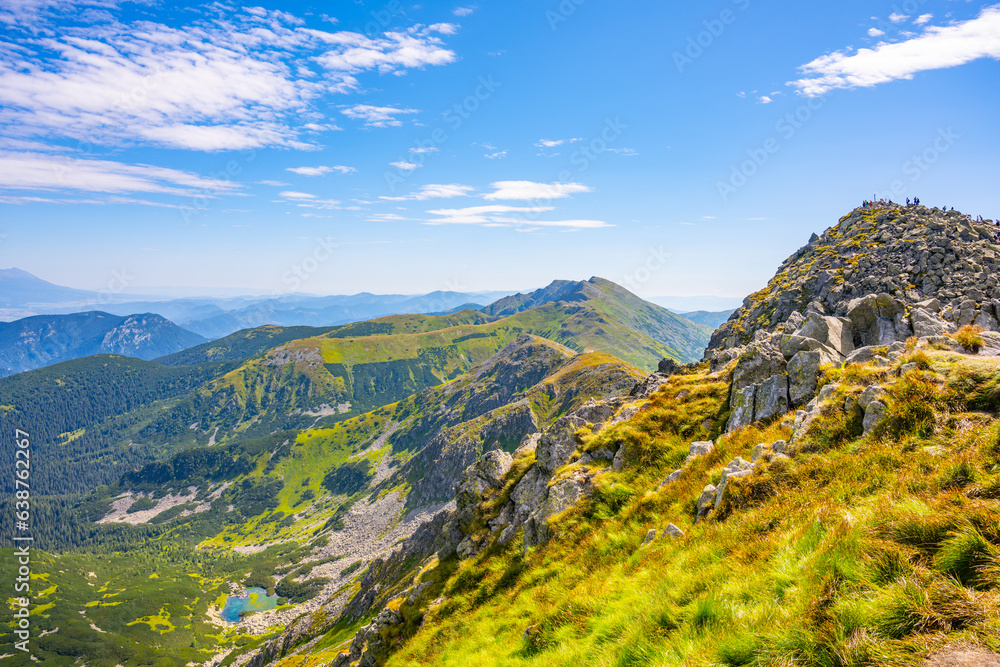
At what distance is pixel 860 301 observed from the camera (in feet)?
96.9

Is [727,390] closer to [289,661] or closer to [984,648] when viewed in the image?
[984,648]

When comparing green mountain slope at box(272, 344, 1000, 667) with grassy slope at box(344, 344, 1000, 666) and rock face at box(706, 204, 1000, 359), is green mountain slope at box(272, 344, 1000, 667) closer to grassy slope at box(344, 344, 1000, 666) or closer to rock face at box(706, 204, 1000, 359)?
grassy slope at box(344, 344, 1000, 666)

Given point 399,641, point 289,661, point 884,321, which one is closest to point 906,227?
point 884,321

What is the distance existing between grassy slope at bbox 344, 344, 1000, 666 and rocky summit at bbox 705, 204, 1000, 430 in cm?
336

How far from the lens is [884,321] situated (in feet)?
90.4

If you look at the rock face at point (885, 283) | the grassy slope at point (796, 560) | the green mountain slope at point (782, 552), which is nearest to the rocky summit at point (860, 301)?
the rock face at point (885, 283)

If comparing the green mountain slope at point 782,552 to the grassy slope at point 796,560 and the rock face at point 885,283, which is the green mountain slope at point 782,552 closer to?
the grassy slope at point 796,560

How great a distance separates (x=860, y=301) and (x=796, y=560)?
30087 millimetres

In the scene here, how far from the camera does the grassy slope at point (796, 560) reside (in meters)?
6.09

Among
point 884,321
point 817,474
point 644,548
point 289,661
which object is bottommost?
point 289,661

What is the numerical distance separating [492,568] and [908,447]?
55.6ft

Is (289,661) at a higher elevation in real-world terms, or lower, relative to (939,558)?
lower

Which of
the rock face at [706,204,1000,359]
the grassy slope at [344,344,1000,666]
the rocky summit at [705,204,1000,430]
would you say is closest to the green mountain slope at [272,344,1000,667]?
the grassy slope at [344,344,1000,666]

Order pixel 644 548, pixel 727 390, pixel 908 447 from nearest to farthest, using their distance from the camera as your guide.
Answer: pixel 908 447 → pixel 644 548 → pixel 727 390
